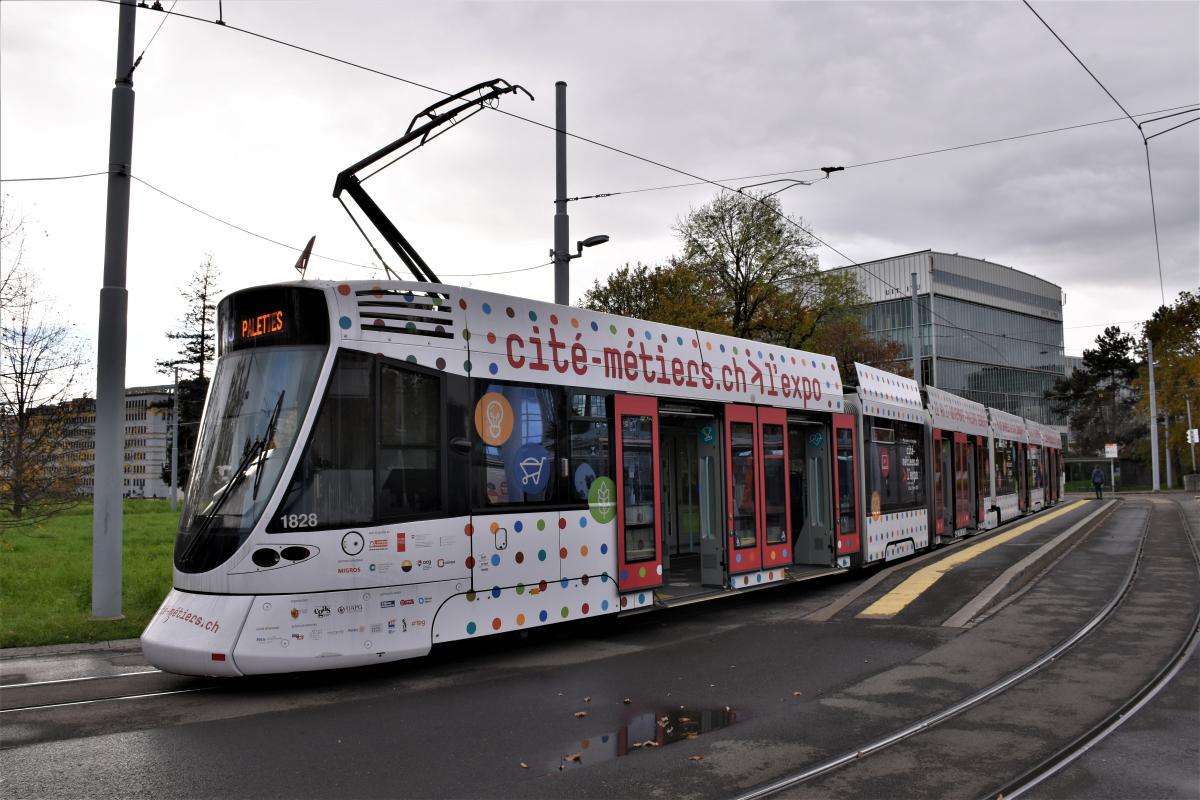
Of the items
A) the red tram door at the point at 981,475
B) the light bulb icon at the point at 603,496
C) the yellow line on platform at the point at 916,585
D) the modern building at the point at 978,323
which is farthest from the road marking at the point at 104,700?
the modern building at the point at 978,323

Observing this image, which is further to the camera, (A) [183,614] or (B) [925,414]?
(B) [925,414]

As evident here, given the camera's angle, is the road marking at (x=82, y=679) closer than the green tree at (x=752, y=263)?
Yes

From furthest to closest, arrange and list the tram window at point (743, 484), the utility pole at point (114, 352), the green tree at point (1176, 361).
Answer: the green tree at point (1176, 361) < the tram window at point (743, 484) < the utility pole at point (114, 352)

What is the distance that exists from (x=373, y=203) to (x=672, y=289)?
31.4m

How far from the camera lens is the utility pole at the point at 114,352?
10.9 m

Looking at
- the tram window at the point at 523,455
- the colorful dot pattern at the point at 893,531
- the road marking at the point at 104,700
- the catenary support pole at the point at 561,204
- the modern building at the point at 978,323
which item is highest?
the modern building at the point at 978,323

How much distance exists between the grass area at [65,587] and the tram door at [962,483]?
17.0 m

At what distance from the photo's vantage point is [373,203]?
945 centimetres

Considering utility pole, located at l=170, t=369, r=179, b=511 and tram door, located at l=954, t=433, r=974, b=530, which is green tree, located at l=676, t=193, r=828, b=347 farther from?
utility pole, located at l=170, t=369, r=179, b=511

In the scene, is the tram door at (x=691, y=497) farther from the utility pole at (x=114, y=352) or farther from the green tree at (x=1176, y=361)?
the green tree at (x=1176, y=361)

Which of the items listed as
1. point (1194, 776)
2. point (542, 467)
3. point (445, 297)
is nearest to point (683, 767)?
point (1194, 776)

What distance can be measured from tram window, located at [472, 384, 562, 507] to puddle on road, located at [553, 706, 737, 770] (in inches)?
110

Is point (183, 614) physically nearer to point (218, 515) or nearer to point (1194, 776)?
point (218, 515)

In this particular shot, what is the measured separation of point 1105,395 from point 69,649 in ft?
307
